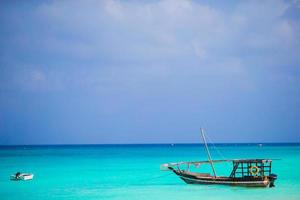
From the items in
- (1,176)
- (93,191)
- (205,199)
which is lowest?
(205,199)

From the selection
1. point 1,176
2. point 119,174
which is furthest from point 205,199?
point 1,176

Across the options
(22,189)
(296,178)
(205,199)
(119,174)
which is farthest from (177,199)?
(119,174)

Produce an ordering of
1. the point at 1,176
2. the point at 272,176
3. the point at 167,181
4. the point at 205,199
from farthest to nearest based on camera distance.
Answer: the point at 1,176 < the point at 167,181 < the point at 272,176 < the point at 205,199

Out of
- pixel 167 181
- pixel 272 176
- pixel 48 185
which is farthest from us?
pixel 167 181

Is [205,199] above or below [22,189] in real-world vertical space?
below

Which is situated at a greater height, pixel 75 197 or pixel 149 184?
pixel 149 184

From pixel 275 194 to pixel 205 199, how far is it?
262cm

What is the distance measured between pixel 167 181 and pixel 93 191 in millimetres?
4337

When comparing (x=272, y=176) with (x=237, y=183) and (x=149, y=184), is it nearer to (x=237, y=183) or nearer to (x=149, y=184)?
(x=237, y=183)

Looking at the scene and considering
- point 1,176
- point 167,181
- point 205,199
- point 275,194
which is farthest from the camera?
point 1,176

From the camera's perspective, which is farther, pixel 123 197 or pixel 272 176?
pixel 272 176

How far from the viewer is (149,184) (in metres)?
20.0

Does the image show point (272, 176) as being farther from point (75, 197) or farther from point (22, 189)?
point (22, 189)

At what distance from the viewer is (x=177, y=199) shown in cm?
1538
